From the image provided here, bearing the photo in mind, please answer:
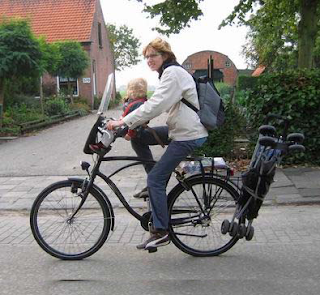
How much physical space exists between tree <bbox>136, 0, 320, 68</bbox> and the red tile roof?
16.3 meters

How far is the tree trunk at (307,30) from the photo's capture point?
1098 centimetres

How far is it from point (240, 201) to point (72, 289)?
5.20 ft

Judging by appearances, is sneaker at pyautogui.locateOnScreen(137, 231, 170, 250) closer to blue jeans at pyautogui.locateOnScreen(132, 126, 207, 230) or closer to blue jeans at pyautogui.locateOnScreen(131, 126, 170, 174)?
blue jeans at pyautogui.locateOnScreen(132, 126, 207, 230)

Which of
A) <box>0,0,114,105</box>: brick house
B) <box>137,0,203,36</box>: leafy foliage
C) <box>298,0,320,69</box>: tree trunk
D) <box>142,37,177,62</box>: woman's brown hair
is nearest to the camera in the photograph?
<box>142,37,177,62</box>: woman's brown hair

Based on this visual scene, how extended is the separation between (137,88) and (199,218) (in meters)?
1.45

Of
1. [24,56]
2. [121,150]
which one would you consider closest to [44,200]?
[121,150]

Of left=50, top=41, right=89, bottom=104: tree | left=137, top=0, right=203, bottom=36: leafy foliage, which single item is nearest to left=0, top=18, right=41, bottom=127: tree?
left=137, top=0, right=203, bottom=36: leafy foliage

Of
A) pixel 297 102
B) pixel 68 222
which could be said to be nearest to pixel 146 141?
pixel 68 222

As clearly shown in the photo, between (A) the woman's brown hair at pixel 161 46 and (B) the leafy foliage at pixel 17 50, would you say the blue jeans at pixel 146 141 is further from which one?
(B) the leafy foliage at pixel 17 50

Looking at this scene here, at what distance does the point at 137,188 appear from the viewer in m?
6.59

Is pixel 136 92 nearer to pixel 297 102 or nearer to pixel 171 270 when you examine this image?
pixel 171 270

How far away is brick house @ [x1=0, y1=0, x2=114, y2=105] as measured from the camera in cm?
2853

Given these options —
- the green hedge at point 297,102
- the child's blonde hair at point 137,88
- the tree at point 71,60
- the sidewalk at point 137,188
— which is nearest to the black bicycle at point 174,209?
the child's blonde hair at point 137,88

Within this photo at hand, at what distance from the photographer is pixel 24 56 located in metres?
13.4
